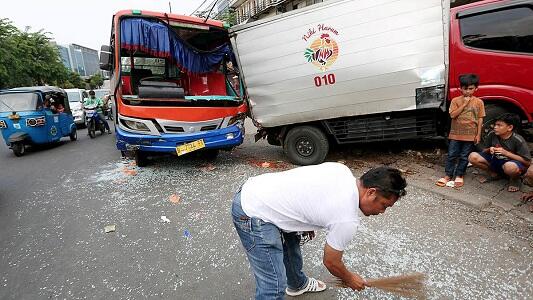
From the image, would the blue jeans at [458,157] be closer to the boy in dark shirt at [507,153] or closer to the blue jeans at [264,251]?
the boy in dark shirt at [507,153]

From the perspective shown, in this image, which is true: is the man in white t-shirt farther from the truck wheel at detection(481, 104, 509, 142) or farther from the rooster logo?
the truck wheel at detection(481, 104, 509, 142)

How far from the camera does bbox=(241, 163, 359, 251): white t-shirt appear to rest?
151 cm

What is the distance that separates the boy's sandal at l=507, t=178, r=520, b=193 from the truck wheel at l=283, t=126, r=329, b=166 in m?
2.46

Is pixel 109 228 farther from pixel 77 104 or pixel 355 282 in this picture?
pixel 77 104

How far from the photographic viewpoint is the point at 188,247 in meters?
3.13

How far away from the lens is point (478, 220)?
3.29 meters

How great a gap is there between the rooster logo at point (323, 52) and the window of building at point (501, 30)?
1.71 meters

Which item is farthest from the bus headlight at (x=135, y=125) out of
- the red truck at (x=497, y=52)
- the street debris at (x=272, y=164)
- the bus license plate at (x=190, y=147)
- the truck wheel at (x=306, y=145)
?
the red truck at (x=497, y=52)

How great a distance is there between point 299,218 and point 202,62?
17.3ft

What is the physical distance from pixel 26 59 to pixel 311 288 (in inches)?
1223

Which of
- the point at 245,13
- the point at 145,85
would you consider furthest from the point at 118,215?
the point at 245,13

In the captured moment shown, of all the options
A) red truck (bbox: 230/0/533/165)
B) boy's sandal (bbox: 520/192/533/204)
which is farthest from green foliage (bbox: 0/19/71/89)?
boy's sandal (bbox: 520/192/533/204)

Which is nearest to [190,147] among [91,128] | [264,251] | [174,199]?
[174,199]

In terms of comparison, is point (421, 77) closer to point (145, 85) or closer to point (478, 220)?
point (478, 220)
